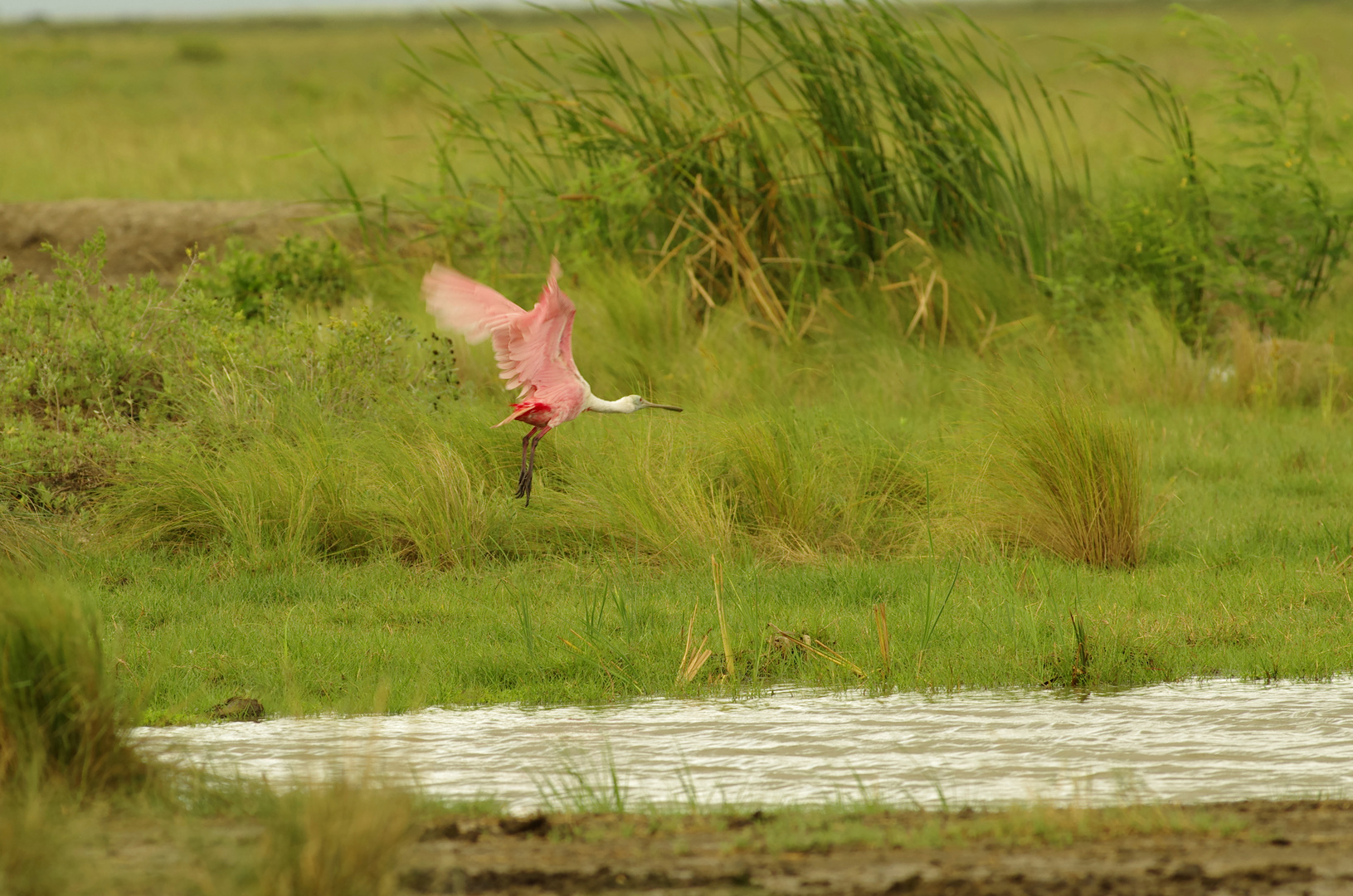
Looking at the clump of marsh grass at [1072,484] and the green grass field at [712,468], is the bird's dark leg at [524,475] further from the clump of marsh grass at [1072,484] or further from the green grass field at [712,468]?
the clump of marsh grass at [1072,484]

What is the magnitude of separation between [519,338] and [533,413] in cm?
34

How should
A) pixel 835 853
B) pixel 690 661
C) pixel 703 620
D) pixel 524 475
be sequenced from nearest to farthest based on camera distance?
pixel 835 853 < pixel 690 661 < pixel 703 620 < pixel 524 475

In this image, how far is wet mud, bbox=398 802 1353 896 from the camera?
3041 mm

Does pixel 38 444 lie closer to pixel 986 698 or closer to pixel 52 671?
→ pixel 52 671

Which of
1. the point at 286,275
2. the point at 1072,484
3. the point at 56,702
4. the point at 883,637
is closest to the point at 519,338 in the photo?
the point at 883,637

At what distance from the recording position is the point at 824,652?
5.55 metres

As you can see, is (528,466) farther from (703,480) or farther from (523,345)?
(703,480)

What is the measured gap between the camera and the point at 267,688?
17.4 ft

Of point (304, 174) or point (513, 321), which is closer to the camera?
point (513, 321)

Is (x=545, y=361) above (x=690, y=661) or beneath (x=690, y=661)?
above

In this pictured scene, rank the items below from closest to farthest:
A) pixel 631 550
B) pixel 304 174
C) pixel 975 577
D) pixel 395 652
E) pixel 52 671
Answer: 1. pixel 52 671
2. pixel 395 652
3. pixel 975 577
4. pixel 631 550
5. pixel 304 174

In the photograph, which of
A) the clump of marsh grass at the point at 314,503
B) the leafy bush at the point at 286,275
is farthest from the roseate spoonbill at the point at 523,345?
A: the leafy bush at the point at 286,275

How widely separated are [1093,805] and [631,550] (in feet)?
11.2

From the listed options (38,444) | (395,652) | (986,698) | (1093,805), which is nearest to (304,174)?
(38,444)
